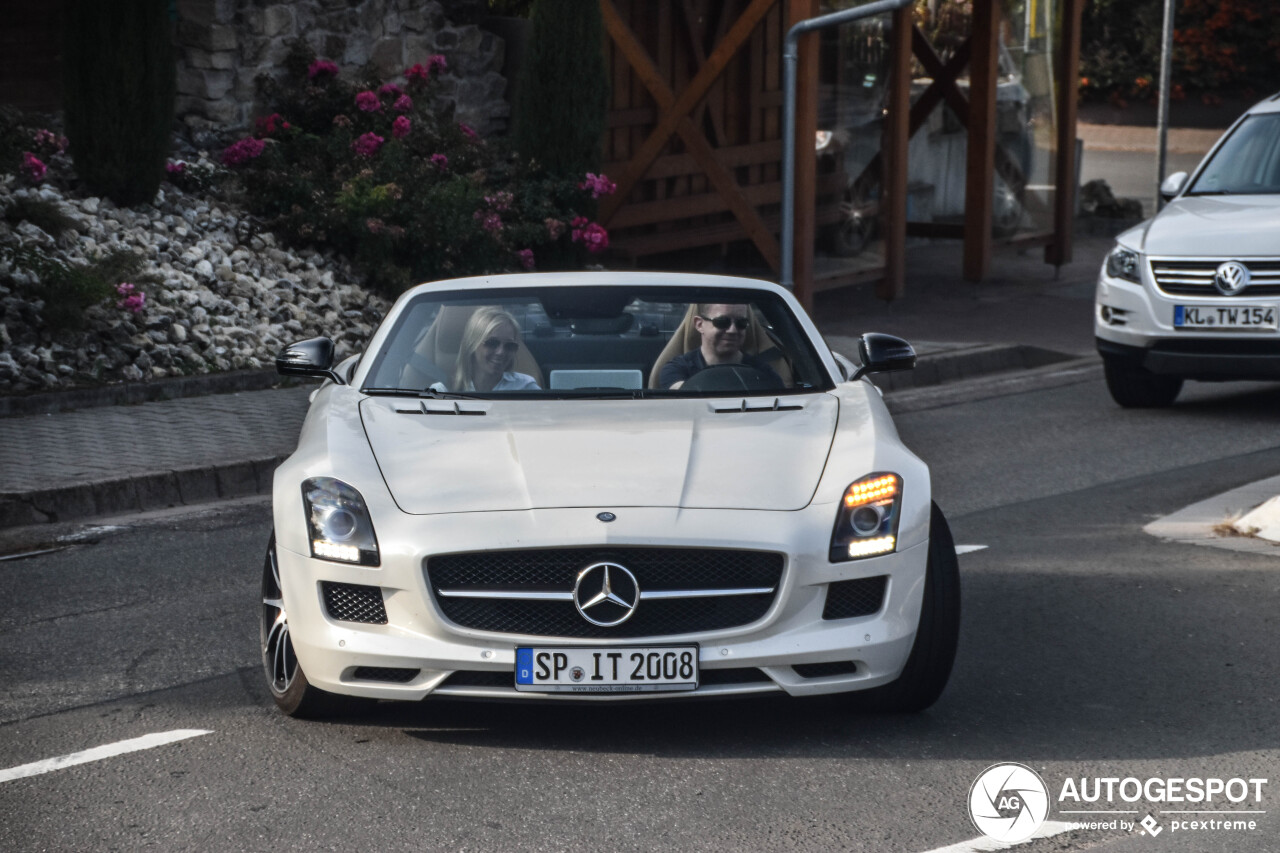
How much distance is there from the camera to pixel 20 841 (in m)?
4.38

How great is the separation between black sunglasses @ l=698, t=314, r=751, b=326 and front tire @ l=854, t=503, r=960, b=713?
119cm

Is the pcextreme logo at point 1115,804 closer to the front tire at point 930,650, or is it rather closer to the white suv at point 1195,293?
the front tire at point 930,650

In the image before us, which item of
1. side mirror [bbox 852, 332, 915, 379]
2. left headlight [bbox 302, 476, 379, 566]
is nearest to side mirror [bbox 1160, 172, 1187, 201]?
side mirror [bbox 852, 332, 915, 379]

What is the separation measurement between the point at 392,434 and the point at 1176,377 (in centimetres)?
768

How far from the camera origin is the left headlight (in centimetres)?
489

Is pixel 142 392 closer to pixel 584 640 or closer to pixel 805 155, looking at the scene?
pixel 805 155

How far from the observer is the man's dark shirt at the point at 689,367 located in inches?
239

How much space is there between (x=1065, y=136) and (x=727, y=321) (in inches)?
621

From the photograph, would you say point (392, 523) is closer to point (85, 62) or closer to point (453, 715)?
point (453, 715)

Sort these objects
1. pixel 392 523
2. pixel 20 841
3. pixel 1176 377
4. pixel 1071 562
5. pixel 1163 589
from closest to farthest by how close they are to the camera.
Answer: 1. pixel 20 841
2. pixel 392 523
3. pixel 1163 589
4. pixel 1071 562
5. pixel 1176 377

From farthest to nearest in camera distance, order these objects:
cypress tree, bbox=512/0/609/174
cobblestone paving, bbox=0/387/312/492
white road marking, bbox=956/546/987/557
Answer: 1. cypress tree, bbox=512/0/609/174
2. cobblestone paving, bbox=0/387/312/492
3. white road marking, bbox=956/546/987/557

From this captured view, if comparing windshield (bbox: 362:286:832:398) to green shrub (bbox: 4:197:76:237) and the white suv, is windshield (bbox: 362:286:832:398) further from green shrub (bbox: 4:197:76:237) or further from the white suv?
green shrub (bbox: 4:197:76:237)

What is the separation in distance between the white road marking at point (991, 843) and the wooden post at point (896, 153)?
44.7 ft

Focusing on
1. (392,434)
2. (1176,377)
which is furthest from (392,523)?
(1176,377)
